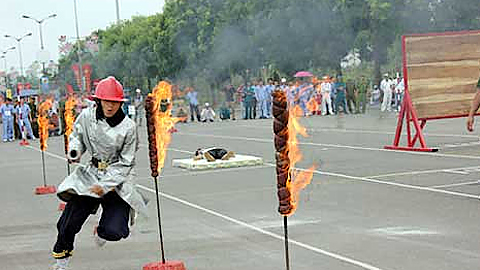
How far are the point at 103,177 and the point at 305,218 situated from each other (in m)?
3.88

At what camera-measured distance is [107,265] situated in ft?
25.4

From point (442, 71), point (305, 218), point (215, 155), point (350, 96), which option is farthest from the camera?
point (350, 96)

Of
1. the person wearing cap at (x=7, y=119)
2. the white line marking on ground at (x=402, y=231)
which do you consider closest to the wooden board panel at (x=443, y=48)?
the white line marking on ground at (x=402, y=231)

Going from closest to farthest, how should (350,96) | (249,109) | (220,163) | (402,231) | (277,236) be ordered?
(402,231) → (277,236) → (220,163) → (350,96) → (249,109)

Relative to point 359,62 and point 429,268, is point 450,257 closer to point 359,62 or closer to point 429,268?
point 429,268

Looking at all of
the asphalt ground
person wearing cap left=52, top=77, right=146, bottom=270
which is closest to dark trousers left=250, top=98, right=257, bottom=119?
the asphalt ground

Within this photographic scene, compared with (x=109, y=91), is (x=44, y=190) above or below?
below

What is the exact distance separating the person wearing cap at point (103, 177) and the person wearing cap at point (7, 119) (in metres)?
27.8

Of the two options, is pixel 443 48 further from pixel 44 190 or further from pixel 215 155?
pixel 44 190

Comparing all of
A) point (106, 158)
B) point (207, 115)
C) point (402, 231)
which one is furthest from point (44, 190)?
point (207, 115)

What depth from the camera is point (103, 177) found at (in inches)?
261

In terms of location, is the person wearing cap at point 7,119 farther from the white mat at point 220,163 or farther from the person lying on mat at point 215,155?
the white mat at point 220,163

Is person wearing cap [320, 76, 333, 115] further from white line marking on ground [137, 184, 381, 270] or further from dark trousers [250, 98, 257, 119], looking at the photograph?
white line marking on ground [137, 184, 381, 270]

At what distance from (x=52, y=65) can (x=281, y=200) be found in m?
99.0
